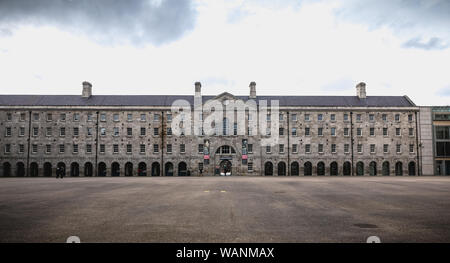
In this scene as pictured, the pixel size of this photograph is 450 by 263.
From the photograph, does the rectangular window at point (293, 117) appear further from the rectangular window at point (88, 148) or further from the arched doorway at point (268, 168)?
the rectangular window at point (88, 148)

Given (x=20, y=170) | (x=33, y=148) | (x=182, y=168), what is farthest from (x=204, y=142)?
(x=20, y=170)

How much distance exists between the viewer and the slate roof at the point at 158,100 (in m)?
48.5

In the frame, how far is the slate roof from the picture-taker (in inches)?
1911

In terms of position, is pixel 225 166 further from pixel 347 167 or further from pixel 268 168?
pixel 347 167

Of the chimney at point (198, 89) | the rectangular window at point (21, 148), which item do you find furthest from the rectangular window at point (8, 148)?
the chimney at point (198, 89)

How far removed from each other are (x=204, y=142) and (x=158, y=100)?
1225 centimetres

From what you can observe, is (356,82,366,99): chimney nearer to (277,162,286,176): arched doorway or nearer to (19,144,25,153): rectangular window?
(277,162,286,176): arched doorway

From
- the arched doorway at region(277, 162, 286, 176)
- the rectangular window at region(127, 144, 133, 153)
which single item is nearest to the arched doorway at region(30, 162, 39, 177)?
the rectangular window at region(127, 144, 133, 153)

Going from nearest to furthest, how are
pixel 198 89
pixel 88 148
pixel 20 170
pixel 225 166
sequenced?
1. pixel 20 170
2. pixel 88 148
3. pixel 225 166
4. pixel 198 89

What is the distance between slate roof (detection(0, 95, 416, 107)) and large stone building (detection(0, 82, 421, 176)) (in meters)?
2.22

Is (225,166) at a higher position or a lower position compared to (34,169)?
higher

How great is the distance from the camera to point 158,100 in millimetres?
50500

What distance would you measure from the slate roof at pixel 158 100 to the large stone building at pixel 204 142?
7.29ft

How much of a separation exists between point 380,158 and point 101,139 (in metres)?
46.0
